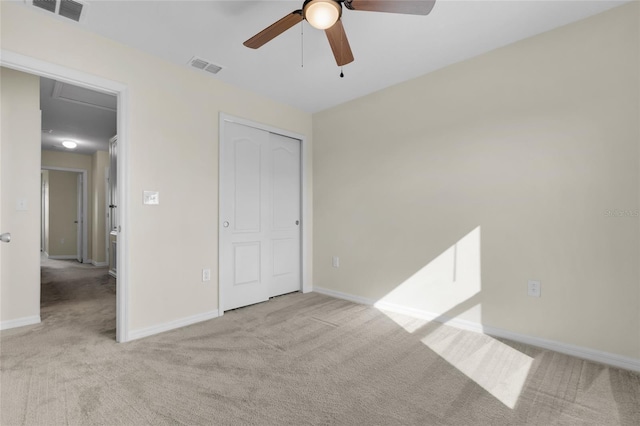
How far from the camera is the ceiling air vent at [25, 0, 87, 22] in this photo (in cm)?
207

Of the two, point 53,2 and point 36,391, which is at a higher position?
Answer: point 53,2

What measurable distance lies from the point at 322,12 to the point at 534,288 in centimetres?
255

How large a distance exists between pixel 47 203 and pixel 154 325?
25.8ft

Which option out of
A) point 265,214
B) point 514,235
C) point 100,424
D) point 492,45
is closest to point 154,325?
point 100,424

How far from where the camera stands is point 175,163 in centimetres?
290

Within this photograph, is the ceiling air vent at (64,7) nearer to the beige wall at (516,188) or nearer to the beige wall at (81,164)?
the beige wall at (516,188)

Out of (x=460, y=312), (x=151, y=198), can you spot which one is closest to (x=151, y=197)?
(x=151, y=198)

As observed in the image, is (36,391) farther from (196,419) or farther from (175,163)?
(175,163)

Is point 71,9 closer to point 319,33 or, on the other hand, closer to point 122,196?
point 122,196

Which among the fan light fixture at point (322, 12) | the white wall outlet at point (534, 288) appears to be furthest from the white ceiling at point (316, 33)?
the white wall outlet at point (534, 288)

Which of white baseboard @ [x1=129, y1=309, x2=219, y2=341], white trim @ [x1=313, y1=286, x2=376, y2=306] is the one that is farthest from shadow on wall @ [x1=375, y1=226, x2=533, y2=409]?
white baseboard @ [x1=129, y1=309, x2=219, y2=341]

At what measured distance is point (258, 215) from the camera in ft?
12.2

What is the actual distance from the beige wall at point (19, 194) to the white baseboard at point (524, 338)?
347 centimetres

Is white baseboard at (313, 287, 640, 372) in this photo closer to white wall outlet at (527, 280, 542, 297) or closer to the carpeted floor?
the carpeted floor
